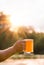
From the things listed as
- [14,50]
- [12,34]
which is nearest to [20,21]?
[12,34]

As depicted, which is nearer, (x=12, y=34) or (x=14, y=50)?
(x=14, y=50)

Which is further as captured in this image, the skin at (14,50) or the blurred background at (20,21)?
the blurred background at (20,21)

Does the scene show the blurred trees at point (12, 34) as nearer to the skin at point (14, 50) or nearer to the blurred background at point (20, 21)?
the blurred background at point (20, 21)

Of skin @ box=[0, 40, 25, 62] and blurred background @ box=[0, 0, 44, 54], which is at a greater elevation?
blurred background @ box=[0, 0, 44, 54]

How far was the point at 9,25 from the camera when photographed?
2.88 metres

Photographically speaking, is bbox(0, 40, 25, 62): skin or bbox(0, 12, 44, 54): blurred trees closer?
bbox(0, 40, 25, 62): skin

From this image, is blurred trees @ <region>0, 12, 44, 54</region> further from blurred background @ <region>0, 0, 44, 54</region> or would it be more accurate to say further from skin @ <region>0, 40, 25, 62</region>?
skin @ <region>0, 40, 25, 62</region>

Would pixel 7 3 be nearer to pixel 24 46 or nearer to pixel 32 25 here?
pixel 32 25

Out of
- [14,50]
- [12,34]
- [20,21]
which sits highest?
[20,21]

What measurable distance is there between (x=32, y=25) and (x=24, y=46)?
76.8 inches

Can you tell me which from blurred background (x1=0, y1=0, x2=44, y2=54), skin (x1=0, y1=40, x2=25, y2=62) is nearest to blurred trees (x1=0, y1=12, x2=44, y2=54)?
blurred background (x1=0, y1=0, x2=44, y2=54)

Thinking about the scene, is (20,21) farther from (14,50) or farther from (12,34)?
(14,50)

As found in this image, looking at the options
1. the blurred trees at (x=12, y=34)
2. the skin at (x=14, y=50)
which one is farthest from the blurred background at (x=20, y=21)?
the skin at (x=14, y=50)

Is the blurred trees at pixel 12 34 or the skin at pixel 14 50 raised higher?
the blurred trees at pixel 12 34
